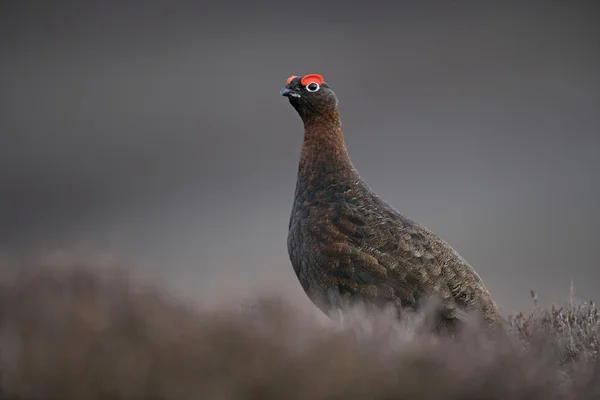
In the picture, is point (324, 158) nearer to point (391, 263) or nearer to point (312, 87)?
point (312, 87)

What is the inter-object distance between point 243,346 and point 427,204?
25487 millimetres

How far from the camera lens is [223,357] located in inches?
109

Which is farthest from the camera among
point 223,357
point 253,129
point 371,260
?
point 253,129

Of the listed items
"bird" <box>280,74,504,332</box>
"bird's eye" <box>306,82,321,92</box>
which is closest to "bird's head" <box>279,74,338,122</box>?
"bird's eye" <box>306,82,321,92</box>

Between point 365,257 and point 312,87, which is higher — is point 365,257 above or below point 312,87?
below

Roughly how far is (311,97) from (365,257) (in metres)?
1.61

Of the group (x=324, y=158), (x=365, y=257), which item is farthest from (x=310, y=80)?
(x=365, y=257)

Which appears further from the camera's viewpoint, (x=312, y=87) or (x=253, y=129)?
(x=253, y=129)

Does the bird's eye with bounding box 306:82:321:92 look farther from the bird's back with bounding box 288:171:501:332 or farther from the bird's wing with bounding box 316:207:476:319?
the bird's wing with bounding box 316:207:476:319

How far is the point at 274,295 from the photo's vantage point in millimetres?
3453

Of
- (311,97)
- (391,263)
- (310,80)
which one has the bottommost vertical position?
(391,263)

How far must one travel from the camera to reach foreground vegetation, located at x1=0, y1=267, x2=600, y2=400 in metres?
2.61

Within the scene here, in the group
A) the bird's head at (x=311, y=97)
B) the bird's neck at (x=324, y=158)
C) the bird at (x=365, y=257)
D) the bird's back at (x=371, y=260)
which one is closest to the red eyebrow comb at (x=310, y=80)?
the bird's head at (x=311, y=97)

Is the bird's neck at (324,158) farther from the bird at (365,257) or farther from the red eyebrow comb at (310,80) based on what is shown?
Answer: the red eyebrow comb at (310,80)
